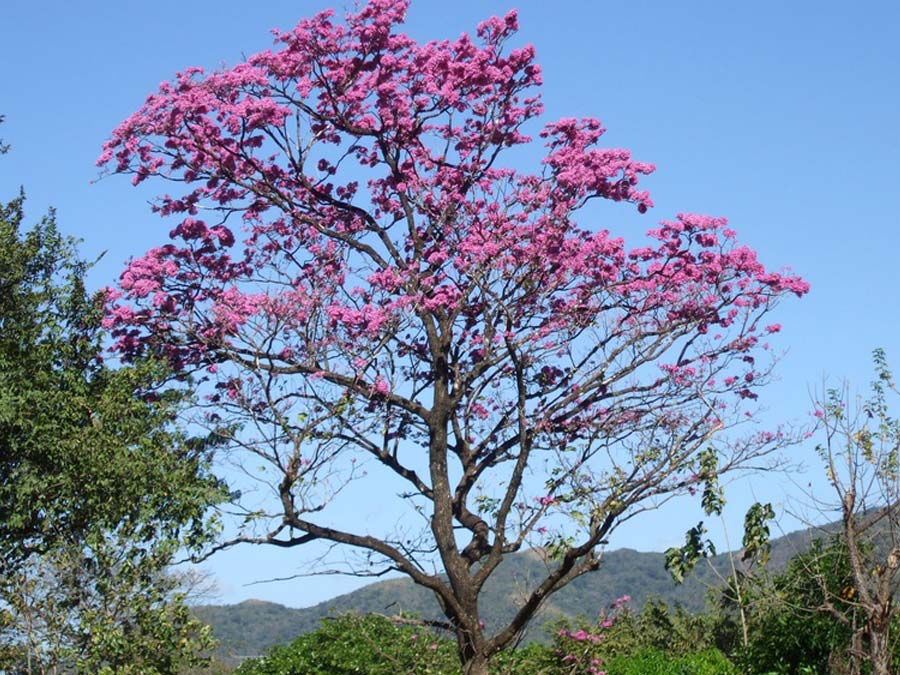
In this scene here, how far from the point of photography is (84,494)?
702 inches

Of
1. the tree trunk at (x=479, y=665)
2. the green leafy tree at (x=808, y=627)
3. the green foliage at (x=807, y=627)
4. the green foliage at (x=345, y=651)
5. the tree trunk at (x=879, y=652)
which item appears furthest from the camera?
the green foliage at (x=345, y=651)

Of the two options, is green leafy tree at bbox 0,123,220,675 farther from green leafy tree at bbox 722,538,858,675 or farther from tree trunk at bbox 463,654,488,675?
green leafy tree at bbox 722,538,858,675

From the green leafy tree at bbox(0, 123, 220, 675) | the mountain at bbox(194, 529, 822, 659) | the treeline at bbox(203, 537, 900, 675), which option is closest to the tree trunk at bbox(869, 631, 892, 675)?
the treeline at bbox(203, 537, 900, 675)

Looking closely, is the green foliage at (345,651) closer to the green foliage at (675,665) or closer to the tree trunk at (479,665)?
the green foliage at (675,665)

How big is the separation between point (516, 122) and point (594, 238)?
2.28 m

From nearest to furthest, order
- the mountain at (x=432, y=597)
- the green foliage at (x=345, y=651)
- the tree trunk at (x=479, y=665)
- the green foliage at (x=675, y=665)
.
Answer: the tree trunk at (x=479, y=665), the green foliage at (x=675, y=665), the green foliage at (x=345, y=651), the mountain at (x=432, y=597)

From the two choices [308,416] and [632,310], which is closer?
[308,416]

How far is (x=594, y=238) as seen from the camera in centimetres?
1862

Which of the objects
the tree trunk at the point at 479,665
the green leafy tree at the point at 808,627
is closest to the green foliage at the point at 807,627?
the green leafy tree at the point at 808,627

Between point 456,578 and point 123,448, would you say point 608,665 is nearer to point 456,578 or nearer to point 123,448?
point 456,578

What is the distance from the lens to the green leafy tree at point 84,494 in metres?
16.5

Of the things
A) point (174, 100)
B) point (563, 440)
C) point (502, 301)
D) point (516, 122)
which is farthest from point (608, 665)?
point (174, 100)

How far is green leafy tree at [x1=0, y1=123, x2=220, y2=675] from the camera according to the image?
54.3 feet

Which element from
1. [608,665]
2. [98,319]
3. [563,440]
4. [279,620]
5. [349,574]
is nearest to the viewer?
[349,574]
